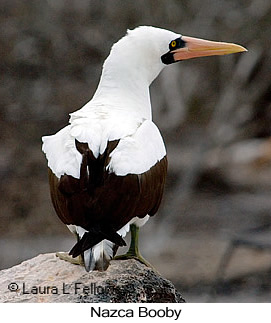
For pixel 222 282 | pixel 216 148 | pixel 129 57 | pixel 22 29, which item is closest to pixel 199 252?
pixel 222 282

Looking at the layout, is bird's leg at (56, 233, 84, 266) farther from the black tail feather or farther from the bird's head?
→ the bird's head

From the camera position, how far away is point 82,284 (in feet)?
11.7

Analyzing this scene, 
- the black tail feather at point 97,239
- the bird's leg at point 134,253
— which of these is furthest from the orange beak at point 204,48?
the black tail feather at point 97,239

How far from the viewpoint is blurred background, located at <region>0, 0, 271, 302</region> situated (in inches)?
321

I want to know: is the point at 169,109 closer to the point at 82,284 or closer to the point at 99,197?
the point at 82,284

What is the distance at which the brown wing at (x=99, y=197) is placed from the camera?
131 inches

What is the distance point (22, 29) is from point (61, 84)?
0.60 meters

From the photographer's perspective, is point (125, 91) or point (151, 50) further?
point (151, 50)

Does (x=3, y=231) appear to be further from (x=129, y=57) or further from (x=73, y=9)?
(x=129, y=57)

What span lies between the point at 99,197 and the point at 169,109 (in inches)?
205

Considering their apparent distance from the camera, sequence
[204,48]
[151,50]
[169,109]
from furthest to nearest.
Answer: [169,109]
[204,48]
[151,50]

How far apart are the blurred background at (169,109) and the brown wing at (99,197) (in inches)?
174

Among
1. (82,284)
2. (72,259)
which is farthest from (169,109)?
(82,284)

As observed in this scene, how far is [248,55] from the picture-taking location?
865cm
